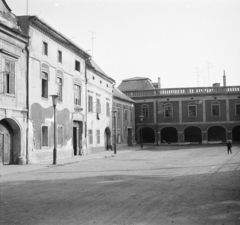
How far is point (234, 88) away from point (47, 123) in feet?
102

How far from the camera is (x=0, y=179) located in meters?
11.3

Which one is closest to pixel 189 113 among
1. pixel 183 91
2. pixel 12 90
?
pixel 183 91

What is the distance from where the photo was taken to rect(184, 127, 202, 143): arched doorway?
44481 mm

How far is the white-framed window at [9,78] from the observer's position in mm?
15680

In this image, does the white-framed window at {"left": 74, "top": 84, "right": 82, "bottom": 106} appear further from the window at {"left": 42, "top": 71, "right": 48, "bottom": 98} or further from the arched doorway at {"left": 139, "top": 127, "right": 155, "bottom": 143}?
the arched doorway at {"left": 139, "top": 127, "right": 155, "bottom": 143}

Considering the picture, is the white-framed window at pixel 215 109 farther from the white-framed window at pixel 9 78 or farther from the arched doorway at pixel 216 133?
the white-framed window at pixel 9 78

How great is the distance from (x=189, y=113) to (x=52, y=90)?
2757cm

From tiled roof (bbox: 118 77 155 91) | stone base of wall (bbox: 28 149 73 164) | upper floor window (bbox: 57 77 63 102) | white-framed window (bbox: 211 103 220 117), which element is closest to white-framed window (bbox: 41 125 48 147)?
stone base of wall (bbox: 28 149 73 164)

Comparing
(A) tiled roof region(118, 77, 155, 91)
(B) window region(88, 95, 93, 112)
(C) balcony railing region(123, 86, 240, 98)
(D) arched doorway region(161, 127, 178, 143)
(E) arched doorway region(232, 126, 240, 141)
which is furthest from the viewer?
(A) tiled roof region(118, 77, 155, 91)

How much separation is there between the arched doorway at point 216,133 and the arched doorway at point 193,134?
1.65 metres

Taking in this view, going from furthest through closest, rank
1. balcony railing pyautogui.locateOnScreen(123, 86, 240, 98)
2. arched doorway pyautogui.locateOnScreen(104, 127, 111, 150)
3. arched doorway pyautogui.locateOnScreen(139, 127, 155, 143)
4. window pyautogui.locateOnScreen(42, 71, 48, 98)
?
arched doorway pyautogui.locateOnScreen(139, 127, 155, 143)
balcony railing pyautogui.locateOnScreen(123, 86, 240, 98)
arched doorway pyautogui.locateOnScreen(104, 127, 111, 150)
window pyautogui.locateOnScreen(42, 71, 48, 98)

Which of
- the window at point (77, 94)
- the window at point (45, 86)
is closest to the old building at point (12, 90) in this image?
the window at point (45, 86)

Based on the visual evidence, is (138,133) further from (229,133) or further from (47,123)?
(47,123)

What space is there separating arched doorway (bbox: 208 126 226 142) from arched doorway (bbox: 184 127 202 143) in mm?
1649
